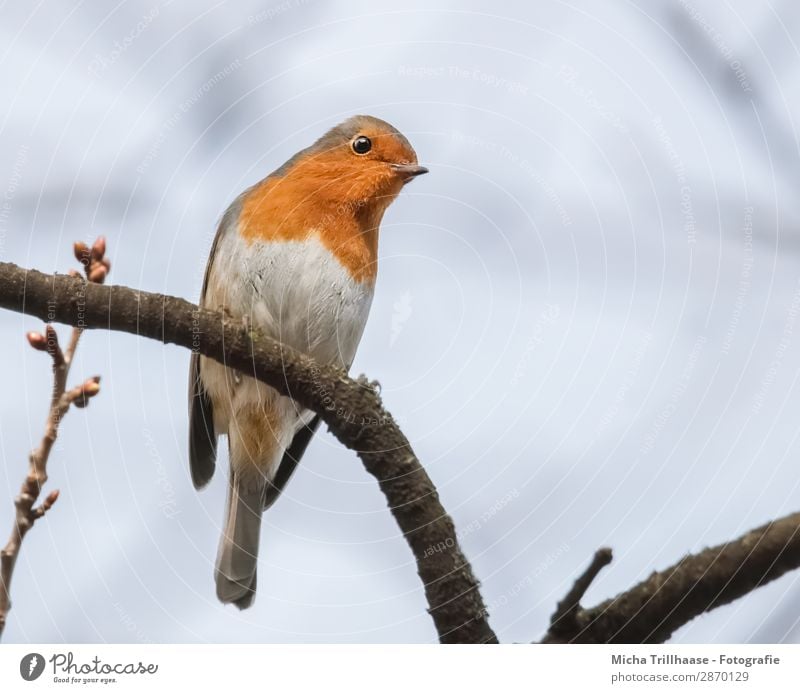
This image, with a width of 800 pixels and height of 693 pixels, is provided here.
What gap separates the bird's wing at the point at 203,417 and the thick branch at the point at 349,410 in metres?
1.59

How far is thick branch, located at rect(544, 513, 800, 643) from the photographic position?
293cm

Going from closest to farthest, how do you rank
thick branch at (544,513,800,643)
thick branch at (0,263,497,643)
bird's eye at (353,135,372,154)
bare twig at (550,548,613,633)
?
bare twig at (550,548,613,633)
thick branch at (544,513,800,643)
thick branch at (0,263,497,643)
bird's eye at (353,135,372,154)

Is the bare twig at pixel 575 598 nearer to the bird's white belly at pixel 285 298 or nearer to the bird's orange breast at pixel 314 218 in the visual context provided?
the bird's white belly at pixel 285 298

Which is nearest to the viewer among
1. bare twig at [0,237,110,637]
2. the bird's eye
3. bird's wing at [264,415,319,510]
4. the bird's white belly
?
bare twig at [0,237,110,637]

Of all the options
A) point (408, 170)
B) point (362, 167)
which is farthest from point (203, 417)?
point (408, 170)

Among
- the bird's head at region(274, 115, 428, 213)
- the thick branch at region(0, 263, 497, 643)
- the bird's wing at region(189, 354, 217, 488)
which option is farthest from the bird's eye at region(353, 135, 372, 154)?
the thick branch at region(0, 263, 497, 643)

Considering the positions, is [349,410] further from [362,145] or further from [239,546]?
[362,145]

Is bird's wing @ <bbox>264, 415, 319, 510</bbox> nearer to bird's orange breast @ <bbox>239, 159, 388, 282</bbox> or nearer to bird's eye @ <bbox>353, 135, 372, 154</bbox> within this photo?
bird's orange breast @ <bbox>239, 159, 388, 282</bbox>

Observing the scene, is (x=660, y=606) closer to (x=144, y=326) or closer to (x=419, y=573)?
(x=419, y=573)

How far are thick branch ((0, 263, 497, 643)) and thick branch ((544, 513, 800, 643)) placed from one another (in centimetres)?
40
